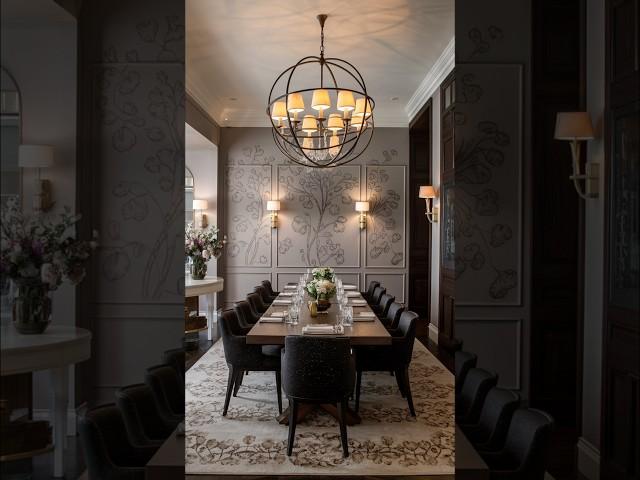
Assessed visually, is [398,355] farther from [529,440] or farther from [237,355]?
[529,440]

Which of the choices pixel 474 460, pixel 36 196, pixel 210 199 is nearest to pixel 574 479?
pixel 474 460

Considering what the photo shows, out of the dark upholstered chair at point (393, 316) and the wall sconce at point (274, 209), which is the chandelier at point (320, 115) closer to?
the wall sconce at point (274, 209)

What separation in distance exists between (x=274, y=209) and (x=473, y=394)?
1.66 metres

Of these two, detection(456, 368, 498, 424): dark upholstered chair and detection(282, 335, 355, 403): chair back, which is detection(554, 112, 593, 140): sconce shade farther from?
detection(282, 335, 355, 403): chair back

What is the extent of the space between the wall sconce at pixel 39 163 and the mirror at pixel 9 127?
0.09 feet

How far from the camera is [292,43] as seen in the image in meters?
2.65

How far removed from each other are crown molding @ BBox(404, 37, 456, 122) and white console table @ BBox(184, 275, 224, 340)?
1.60 metres

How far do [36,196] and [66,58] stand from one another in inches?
15.1

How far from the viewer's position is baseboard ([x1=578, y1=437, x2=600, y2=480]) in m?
1.65

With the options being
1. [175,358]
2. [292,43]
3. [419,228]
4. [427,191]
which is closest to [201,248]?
[175,358]

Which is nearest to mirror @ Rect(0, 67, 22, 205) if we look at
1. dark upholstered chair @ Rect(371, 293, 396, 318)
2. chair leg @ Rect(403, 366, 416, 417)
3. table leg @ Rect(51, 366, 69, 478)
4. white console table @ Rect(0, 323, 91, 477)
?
white console table @ Rect(0, 323, 91, 477)

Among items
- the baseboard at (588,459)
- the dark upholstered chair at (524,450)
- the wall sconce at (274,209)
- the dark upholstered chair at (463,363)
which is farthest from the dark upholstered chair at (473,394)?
the wall sconce at (274,209)

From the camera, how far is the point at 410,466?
2143 mm

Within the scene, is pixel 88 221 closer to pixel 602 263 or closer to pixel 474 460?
pixel 474 460
